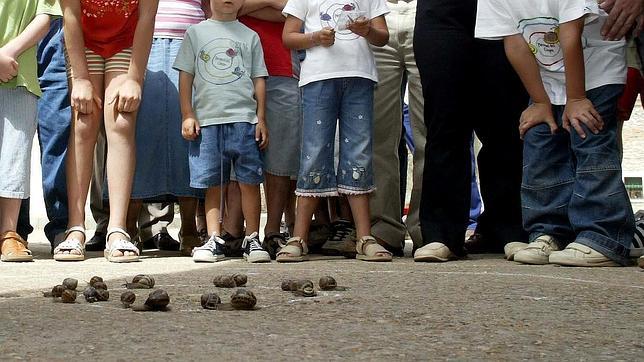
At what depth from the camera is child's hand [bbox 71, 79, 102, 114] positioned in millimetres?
5117

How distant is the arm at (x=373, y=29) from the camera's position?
4.76 metres

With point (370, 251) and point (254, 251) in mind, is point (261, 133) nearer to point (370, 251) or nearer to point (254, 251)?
point (254, 251)

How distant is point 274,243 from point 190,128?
69 cm

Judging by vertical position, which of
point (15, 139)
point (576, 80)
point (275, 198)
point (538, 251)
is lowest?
point (538, 251)

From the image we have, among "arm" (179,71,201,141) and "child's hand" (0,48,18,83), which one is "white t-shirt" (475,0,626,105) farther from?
"child's hand" (0,48,18,83)

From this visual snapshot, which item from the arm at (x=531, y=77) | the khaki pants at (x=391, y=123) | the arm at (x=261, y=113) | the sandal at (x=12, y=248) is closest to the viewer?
the arm at (x=531, y=77)

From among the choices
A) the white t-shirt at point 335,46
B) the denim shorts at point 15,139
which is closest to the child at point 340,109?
the white t-shirt at point 335,46

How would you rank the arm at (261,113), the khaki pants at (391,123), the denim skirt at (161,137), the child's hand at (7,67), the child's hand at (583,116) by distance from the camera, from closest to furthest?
the child's hand at (583,116)
the child's hand at (7,67)
the arm at (261,113)
the khaki pants at (391,123)
the denim skirt at (161,137)

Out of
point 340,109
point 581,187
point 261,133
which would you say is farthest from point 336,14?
A: point 581,187

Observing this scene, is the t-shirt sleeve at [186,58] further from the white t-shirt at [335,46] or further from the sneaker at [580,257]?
the sneaker at [580,257]

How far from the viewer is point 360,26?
476 centimetres

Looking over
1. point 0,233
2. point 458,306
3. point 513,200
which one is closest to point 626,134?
point 513,200

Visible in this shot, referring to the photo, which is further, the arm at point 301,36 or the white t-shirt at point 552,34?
the arm at point 301,36

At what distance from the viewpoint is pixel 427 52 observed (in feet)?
15.8
